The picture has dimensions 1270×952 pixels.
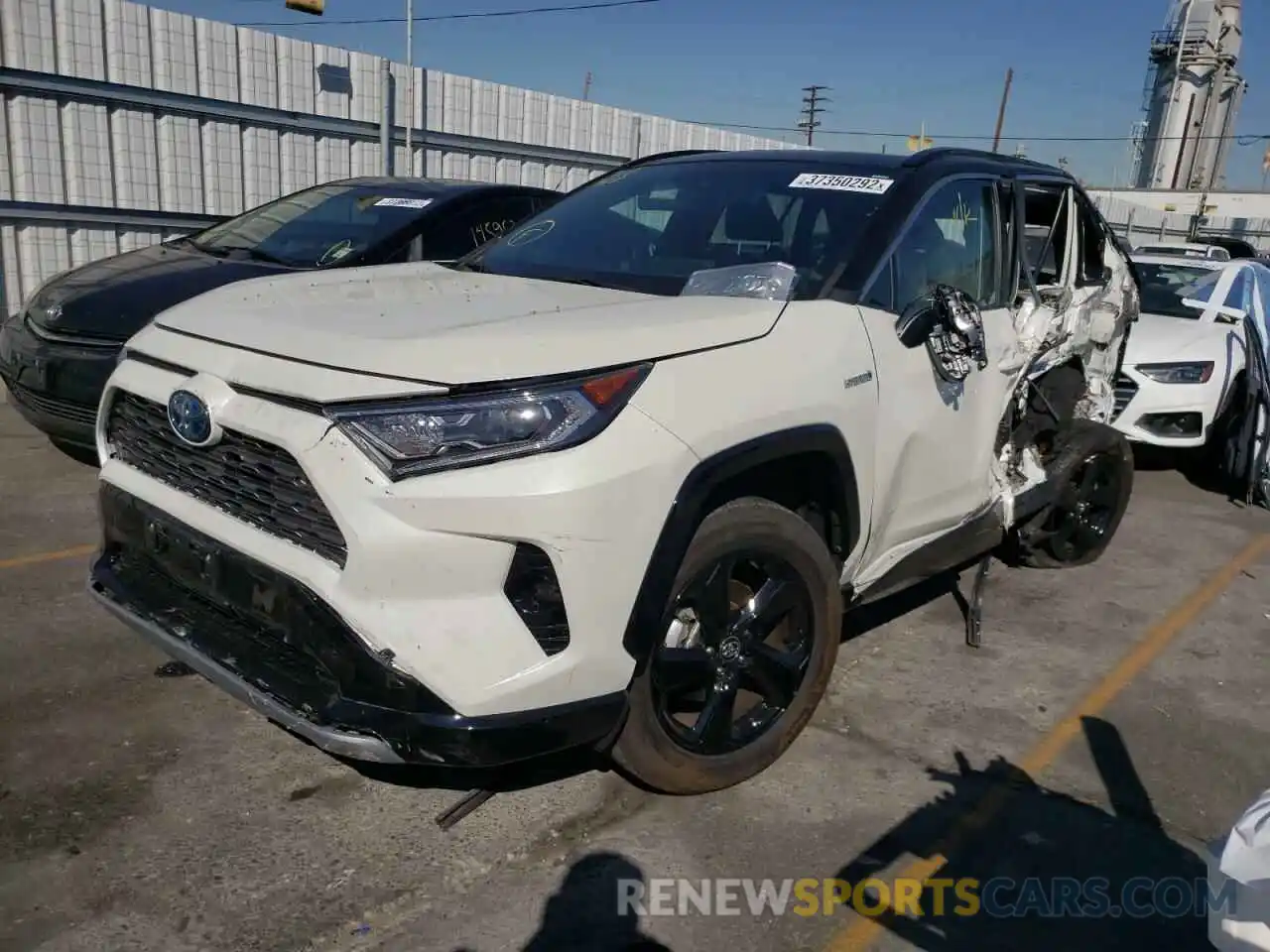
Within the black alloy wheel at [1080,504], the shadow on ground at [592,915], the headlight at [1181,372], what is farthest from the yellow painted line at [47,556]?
the headlight at [1181,372]

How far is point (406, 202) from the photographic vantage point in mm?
6465

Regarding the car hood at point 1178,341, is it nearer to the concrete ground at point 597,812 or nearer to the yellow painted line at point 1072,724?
the yellow painted line at point 1072,724

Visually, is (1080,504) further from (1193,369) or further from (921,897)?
(921,897)

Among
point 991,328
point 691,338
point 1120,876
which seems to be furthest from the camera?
point 991,328

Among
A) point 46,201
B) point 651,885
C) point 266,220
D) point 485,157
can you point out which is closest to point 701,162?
point 651,885

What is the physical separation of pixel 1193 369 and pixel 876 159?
4.68 meters

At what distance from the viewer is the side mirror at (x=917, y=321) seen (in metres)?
3.24

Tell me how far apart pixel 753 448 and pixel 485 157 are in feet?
38.0

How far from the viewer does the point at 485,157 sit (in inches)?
522

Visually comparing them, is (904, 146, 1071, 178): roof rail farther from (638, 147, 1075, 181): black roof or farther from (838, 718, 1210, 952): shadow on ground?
(838, 718, 1210, 952): shadow on ground

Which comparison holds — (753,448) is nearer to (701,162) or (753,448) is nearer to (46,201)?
(701,162)

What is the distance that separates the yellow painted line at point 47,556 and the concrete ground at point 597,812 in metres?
0.03

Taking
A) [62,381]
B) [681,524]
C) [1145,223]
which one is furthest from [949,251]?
[1145,223]

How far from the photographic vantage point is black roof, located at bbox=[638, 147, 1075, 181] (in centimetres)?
366
